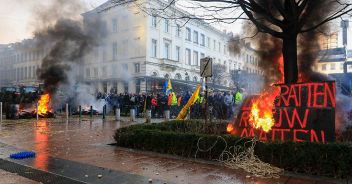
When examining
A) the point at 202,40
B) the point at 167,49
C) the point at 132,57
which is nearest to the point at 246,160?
the point at 132,57

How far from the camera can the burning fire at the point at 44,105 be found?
21.8 m

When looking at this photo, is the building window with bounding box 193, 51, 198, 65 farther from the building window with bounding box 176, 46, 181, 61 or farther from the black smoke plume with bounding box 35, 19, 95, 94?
the black smoke plume with bounding box 35, 19, 95, 94

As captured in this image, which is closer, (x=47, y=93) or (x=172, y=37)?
(x=47, y=93)

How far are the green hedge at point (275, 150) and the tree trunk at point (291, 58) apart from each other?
3.07 m

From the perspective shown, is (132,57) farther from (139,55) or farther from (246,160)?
(246,160)

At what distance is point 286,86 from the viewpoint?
8.22 m

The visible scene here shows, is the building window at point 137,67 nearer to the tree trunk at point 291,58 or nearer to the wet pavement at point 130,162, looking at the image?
the wet pavement at point 130,162

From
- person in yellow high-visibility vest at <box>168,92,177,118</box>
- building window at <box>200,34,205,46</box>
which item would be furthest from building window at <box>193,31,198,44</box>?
person in yellow high-visibility vest at <box>168,92,177,118</box>

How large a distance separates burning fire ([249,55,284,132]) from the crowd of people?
9453 mm

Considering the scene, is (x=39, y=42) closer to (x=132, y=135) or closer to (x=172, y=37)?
(x=132, y=135)

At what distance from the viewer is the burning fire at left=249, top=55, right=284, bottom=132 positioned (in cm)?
834

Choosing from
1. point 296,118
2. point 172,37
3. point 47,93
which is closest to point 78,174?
point 296,118

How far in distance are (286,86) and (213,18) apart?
252 cm

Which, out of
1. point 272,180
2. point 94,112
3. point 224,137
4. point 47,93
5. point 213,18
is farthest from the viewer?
point 94,112
